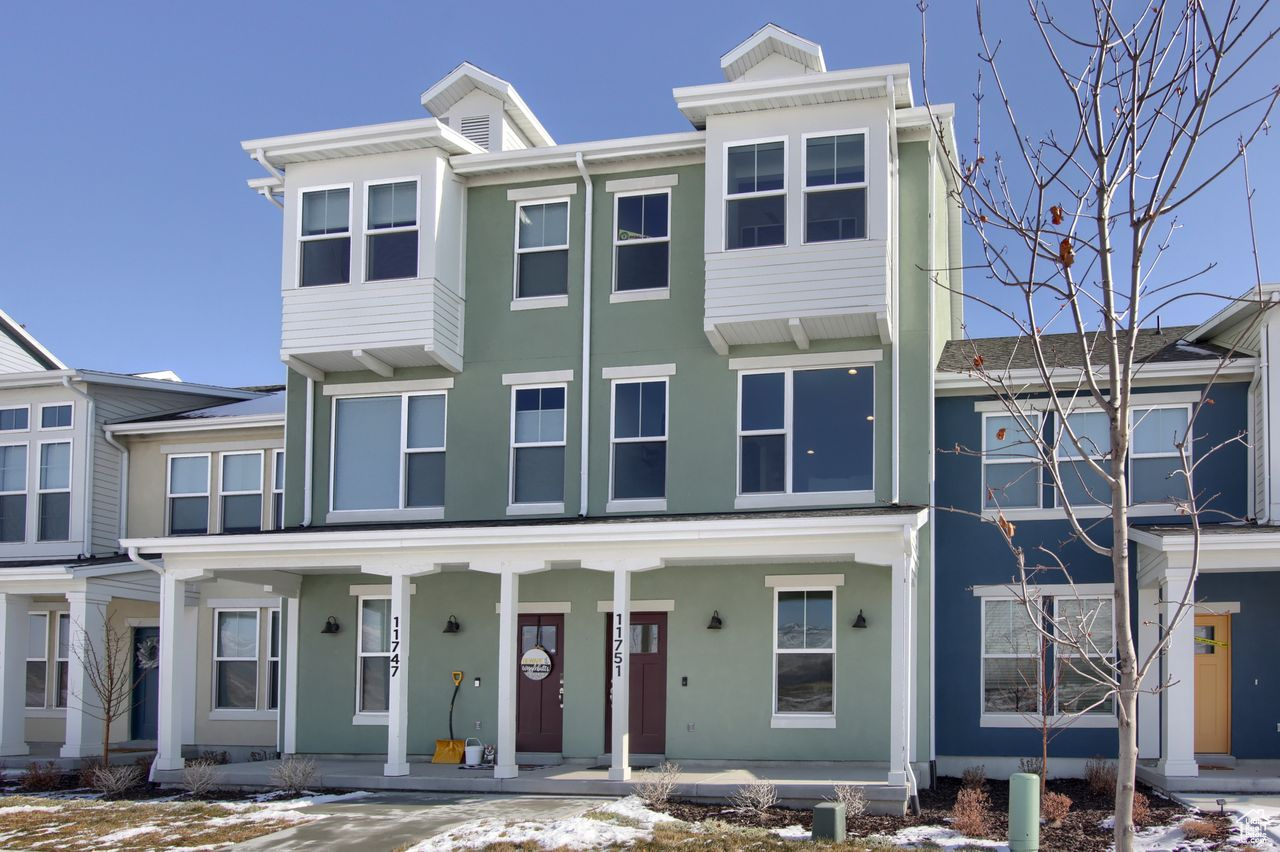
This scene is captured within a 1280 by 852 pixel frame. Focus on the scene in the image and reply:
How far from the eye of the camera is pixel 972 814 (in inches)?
546

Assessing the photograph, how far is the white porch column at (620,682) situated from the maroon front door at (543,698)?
2.54 metres

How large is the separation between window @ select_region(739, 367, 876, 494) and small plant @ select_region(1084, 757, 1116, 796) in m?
4.57

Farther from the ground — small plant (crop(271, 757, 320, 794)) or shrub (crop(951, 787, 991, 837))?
shrub (crop(951, 787, 991, 837))

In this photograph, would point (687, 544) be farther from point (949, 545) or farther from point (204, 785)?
point (204, 785)

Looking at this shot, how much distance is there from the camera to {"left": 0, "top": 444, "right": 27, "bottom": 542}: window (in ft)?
78.2

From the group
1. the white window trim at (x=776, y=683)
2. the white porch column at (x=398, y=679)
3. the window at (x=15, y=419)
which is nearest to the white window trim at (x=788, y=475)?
the white window trim at (x=776, y=683)

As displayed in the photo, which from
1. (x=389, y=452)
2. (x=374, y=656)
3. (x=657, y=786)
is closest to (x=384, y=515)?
(x=389, y=452)

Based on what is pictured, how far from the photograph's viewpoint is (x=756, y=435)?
60.3 ft

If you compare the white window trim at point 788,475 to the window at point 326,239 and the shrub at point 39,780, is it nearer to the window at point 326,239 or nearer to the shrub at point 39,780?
the window at point 326,239

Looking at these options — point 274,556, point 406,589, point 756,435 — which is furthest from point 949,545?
point 274,556

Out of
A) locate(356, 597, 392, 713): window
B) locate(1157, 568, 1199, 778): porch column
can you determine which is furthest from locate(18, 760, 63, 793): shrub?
locate(1157, 568, 1199, 778): porch column

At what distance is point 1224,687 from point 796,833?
7434mm

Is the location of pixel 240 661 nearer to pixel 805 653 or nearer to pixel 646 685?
pixel 646 685

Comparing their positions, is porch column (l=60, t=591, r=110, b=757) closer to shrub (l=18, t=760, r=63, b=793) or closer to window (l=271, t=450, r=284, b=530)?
shrub (l=18, t=760, r=63, b=793)
